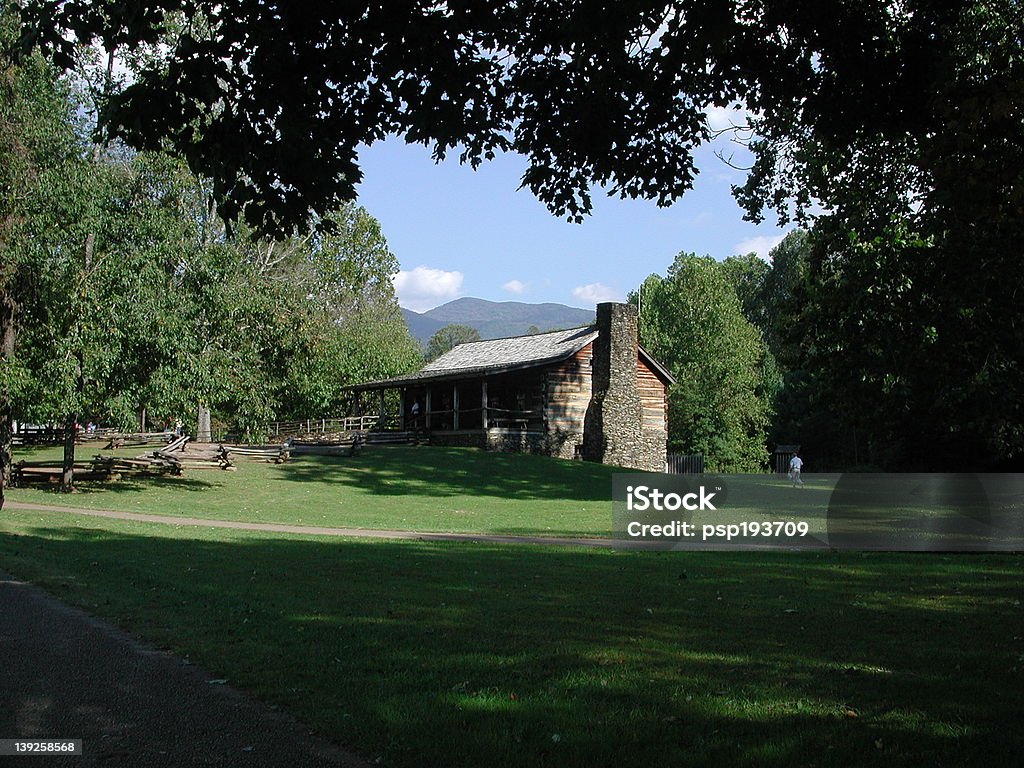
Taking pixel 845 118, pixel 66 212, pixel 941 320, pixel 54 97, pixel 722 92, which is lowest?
pixel 941 320

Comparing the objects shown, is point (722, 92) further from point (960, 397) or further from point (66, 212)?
point (66, 212)

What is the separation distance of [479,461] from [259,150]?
32.5 meters

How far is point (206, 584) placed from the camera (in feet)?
36.0

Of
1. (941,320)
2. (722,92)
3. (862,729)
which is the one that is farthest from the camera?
(941,320)

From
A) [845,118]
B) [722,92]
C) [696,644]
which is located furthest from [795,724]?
[722,92]

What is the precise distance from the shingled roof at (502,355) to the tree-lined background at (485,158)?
797 centimetres

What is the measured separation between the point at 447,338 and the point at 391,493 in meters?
123

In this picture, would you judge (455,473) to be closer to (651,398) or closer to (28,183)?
(651,398)

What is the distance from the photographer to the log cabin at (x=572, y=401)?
149 feet

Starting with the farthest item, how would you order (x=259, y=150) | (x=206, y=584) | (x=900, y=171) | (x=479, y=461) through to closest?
(x=479, y=461), (x=900, y=171), (x=206, y=584), (x=259, y=150)

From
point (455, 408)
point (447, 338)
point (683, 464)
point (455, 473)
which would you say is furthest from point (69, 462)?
point (447, 338)

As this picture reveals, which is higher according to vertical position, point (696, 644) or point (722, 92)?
point (722, 92)

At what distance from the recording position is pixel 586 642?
775cm

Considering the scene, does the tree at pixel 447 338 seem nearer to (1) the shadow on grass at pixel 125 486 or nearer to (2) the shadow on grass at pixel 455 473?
(2) the shadow on grass at pixel 455 473
